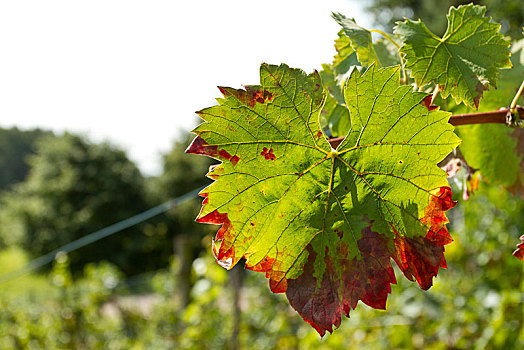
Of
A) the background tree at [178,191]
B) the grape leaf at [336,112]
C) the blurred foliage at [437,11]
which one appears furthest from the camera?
the background tree at [178,191]

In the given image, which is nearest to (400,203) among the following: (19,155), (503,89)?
(503,89)

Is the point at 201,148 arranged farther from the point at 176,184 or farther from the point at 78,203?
the point at 78,203

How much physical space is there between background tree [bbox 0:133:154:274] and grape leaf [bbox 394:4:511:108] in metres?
11.5

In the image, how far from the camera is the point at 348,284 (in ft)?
0.86

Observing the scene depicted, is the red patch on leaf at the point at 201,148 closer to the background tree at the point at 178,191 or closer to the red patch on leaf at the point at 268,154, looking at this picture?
the red patch on leaf at the point at 268,154

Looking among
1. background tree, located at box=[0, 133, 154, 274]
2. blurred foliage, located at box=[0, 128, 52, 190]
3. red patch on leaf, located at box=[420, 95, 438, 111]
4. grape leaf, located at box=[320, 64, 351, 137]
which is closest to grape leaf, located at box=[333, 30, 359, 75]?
grape leaf, located at box=[320, 64, 351, 137]

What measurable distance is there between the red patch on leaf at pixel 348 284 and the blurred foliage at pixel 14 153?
19994 mm

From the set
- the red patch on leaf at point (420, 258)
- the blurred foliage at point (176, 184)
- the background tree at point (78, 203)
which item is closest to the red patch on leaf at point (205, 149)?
the red patch on leaf at point (420, 258)

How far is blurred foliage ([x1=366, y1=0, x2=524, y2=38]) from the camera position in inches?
157

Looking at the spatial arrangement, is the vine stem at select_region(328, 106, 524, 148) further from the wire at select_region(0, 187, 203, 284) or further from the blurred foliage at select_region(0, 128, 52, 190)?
the blurred foliage at select_region(0, 128, 52, 190)

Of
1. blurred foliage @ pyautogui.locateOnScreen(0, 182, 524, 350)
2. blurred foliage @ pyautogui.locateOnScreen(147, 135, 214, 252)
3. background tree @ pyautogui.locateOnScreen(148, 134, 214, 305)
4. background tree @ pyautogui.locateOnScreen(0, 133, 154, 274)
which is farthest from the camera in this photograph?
background tree @ pyautogui.locateOnScreen(0, 133, 154, 274)

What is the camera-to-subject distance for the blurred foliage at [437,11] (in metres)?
3.99

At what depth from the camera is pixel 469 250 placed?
2.66 meters

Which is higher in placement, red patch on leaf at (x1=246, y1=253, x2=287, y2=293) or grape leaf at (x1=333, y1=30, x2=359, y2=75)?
grape leaf at (x1=333, y1=30, x2=359, y2=75)
